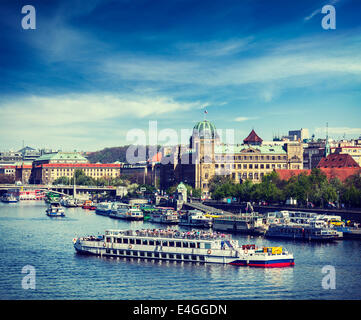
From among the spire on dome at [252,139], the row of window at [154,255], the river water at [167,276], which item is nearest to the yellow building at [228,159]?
the spire on dome at [252,139]

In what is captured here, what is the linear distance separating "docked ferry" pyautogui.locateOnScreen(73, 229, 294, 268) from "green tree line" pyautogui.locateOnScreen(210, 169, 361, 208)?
3061cm

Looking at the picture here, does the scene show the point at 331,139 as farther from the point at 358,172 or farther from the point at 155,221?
the point at 155,221

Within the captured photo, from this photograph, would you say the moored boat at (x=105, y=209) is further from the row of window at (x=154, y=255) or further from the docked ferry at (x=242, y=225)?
the row of window at (x=154, y=255)

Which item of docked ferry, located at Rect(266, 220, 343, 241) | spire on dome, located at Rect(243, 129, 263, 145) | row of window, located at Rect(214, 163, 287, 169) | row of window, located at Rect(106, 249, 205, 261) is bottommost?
row of window, located at Rect(106, 249, 205, 261)

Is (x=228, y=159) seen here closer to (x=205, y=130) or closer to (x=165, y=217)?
(x=205, y=130)

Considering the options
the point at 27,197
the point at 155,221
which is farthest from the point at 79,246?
the point at 27,197

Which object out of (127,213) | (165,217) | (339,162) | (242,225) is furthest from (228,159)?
(242,225)

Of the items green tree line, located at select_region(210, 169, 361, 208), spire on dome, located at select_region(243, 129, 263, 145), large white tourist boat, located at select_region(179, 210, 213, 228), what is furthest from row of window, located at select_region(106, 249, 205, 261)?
spire on dome, located at select_region(243, 129, 263, 145)

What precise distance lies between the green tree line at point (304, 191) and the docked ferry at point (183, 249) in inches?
1205

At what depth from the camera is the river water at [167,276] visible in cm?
3962

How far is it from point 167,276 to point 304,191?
148 feet

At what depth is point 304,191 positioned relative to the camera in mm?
86875

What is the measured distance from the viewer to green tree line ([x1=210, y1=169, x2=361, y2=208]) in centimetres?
8151

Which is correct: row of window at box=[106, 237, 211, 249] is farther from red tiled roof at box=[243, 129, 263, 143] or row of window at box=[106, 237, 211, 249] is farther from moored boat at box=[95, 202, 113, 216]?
red tiled roof at box=[243, 129, 263, 143]
